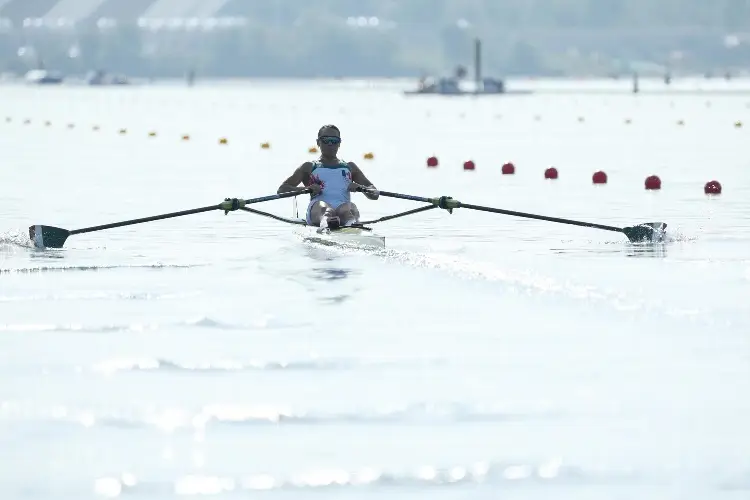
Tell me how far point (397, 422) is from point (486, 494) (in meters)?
1.70

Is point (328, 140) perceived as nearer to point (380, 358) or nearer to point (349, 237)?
point (349, 237)

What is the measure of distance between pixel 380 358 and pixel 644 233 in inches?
380

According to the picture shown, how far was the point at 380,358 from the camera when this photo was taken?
43.7 ft

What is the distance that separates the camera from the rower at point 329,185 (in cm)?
2186

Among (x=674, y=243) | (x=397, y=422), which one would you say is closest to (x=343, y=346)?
(x=397, y=422)

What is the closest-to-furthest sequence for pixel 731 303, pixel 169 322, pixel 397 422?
pixel 397 422, pixel 169 322, pixel 731 303

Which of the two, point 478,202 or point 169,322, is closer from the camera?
point 169,322

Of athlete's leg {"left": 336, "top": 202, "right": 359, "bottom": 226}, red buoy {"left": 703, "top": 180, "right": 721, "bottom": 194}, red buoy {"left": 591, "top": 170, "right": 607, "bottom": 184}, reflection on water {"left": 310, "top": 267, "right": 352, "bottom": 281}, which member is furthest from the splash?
red buoy {"left": 591, "top": 170, "right": 607, "bottom": 184}

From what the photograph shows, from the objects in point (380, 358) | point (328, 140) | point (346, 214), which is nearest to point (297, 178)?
point (328, 140)

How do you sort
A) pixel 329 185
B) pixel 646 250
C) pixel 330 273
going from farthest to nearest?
pixel 329 185 < pixel 646 250 < pixel 330 273

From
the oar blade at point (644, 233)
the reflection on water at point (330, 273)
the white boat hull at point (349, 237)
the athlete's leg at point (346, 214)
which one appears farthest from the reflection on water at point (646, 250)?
the reflection on water at point (330, 273)

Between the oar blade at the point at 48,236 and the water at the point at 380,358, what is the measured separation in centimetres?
26

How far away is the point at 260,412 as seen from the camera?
1125 cm

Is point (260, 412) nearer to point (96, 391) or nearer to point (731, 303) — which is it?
point (96, 391)
